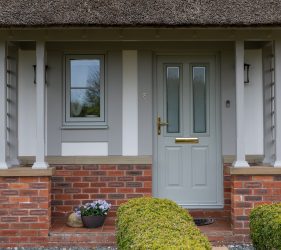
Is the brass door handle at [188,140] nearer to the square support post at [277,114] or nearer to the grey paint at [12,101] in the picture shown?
the square support post at [277,114]

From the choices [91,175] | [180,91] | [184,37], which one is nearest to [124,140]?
[91,175]

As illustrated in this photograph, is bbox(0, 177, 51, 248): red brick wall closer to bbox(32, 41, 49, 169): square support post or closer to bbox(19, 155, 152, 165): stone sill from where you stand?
bbox(32, 41, 49, 169): square support post

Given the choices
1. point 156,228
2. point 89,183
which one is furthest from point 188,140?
point 156,228

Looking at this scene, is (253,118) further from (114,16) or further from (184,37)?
(114,16)

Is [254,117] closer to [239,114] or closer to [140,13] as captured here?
[239,114]

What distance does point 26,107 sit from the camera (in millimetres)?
7449

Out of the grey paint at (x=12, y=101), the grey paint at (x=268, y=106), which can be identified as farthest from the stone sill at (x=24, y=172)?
the grey paint at (x=268, y=106)

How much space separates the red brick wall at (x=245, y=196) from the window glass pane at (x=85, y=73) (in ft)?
8.95

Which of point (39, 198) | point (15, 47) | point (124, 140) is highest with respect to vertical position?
point (15, 47)

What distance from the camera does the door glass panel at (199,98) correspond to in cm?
761

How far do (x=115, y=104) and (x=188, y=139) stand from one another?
4.28ft

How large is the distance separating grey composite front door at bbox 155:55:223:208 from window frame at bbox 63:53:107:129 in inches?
34.5

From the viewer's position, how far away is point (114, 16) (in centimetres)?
621

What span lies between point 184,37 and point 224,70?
3.58 ft
